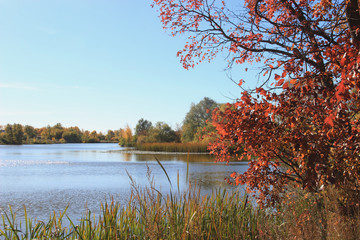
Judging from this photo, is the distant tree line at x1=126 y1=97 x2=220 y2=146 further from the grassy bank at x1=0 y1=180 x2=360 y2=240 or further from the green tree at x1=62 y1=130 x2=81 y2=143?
the green tree at x1=62 y1=130 x2=81 y2=143

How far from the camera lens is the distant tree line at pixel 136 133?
38.9 m

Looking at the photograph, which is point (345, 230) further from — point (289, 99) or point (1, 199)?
point (1, 199)

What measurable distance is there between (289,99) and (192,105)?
3910cm

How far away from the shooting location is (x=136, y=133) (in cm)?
4969

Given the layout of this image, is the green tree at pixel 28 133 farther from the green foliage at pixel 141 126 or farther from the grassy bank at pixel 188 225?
the grassy bank at pixel 188 225

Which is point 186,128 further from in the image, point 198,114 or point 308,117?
point 308,117

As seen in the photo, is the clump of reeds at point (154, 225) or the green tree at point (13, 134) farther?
the green tree at point (13, 134)

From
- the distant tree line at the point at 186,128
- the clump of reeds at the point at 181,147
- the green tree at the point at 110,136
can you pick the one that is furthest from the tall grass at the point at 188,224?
the green tree at the point at 110,136

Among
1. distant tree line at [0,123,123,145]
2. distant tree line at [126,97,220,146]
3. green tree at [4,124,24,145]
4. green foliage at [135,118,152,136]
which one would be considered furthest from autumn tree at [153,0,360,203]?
green tree at [4,124,24,145]

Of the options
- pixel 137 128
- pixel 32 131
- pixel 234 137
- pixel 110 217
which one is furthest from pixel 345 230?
pixel 32 131

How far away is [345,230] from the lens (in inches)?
98.9

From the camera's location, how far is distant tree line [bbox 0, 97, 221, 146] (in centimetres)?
3891

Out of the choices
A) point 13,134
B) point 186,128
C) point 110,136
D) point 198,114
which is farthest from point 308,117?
point 110,136

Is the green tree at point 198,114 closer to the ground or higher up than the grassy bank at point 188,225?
higher up
